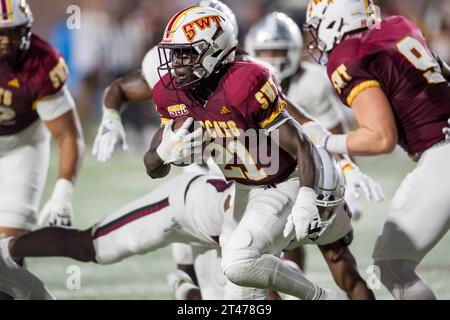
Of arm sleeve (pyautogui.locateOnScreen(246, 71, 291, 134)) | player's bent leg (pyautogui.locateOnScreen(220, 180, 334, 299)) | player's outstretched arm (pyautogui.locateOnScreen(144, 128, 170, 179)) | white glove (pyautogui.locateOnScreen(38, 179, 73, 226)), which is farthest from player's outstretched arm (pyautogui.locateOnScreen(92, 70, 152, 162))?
arm sleeve (pyautogui.locateOnScreen(246, 71, 291, 134))

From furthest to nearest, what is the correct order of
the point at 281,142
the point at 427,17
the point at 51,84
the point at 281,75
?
1. the point at 427,17
2. the point at 281,75
3. the point at 51,84
4. the point at 281,142

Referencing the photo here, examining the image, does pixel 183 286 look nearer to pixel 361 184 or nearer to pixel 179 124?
pixel 361 184

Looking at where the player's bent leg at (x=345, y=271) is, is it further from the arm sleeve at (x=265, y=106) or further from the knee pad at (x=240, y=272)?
the arm sleeve at (x=265, y=106)

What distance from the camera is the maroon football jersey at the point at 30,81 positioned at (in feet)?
14.8

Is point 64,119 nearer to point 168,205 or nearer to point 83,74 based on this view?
point 168,205

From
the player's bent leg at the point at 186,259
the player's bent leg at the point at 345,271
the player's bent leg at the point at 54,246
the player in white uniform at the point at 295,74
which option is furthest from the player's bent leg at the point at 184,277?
the player in white uniform at the point at 295,74

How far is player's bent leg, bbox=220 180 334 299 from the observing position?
3.74m

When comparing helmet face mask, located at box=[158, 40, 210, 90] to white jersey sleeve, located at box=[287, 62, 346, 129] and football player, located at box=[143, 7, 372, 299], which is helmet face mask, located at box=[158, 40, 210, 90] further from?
white jersey sleeve, located at box=[287, 62, 346, 129]

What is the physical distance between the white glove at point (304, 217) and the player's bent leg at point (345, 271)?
0.53m

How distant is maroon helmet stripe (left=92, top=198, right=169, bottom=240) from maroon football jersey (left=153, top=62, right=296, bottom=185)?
0.38 metres

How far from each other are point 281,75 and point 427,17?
8.12m

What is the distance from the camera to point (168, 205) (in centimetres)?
420
